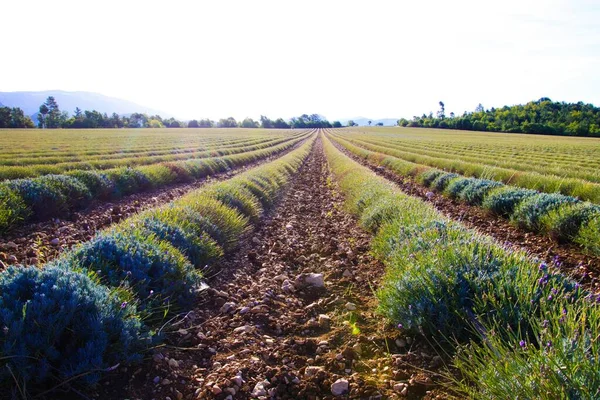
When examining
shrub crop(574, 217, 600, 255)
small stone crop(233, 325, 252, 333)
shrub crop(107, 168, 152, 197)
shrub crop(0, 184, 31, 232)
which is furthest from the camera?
shrub crop(107, 168, 152, 197)

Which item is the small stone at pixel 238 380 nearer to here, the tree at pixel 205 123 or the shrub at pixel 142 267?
the shrub at pixel 142 267

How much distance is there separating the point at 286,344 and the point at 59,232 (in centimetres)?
647

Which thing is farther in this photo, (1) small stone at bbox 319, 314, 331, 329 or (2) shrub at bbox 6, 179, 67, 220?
(2) shrub at bbox 6, 179, 67, 220

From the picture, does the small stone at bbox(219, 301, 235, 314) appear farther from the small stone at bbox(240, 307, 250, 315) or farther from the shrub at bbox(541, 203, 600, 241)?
the shrub at bbox(541, 203, 600, 241)

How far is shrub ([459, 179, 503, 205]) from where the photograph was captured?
11.1 meters

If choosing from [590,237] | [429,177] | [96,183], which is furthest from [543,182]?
[96,183]

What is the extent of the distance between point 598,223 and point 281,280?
6.64 m

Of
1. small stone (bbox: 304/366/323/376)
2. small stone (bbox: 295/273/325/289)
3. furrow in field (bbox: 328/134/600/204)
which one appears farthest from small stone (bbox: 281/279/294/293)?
furrow in field (bbox: 328/134/600/204)

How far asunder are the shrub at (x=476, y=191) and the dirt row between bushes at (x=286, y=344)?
663 centimetres

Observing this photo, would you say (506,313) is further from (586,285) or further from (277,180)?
(277,180)

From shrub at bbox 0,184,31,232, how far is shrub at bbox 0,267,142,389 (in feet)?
18.1

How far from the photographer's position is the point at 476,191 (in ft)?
36.6

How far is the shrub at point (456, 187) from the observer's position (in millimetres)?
12266

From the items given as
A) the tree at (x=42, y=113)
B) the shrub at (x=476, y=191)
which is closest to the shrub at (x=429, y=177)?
the shrub at (x=476, y=191)
